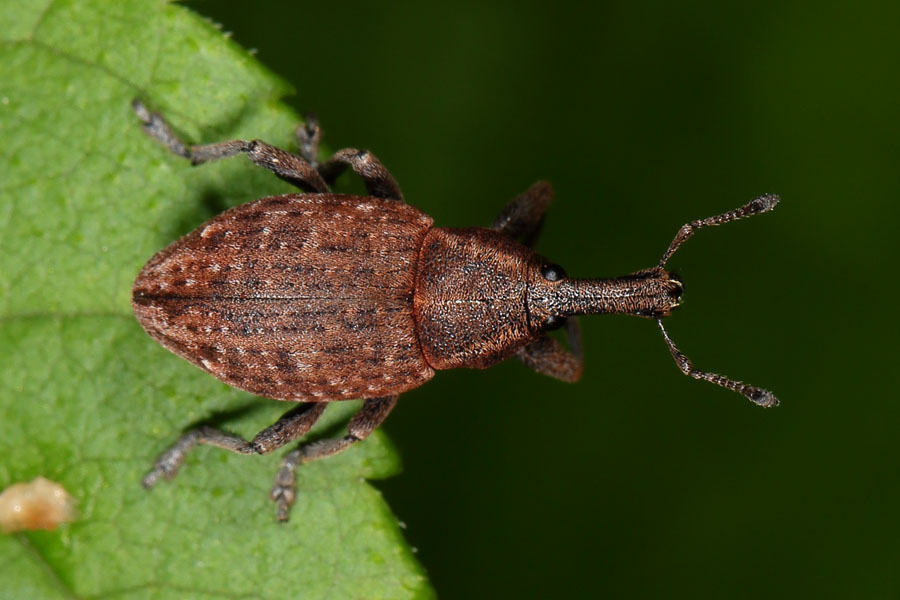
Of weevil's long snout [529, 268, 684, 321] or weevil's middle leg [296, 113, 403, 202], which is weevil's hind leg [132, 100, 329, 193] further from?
weevil's long snout [529, 268, 684, 321]

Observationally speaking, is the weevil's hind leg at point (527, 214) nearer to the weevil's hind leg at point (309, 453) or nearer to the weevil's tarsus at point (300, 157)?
the weevil's tarsus at point (300, 157)

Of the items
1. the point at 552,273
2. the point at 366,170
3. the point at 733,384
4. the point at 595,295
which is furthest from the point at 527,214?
the point at 733,384

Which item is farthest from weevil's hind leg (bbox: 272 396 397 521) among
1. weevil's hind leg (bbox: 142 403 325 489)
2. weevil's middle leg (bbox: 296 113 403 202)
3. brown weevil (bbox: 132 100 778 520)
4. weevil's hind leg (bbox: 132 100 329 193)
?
weevil's hind leg (bbox: 132 100 329 193)

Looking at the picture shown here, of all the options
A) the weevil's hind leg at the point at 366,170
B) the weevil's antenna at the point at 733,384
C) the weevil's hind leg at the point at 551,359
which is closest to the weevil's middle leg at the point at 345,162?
the weevil's hind leg at the point at 366,170

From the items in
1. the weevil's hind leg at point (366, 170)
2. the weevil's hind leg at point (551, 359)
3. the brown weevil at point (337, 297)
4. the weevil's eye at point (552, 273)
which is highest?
the weevil's hind leg at point (366, 170)

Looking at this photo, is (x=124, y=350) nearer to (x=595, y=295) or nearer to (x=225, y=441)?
(x=225, y=441)

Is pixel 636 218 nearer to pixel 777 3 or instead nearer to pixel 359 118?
pixel 777 3

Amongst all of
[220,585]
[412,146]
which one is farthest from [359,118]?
[220,585]
